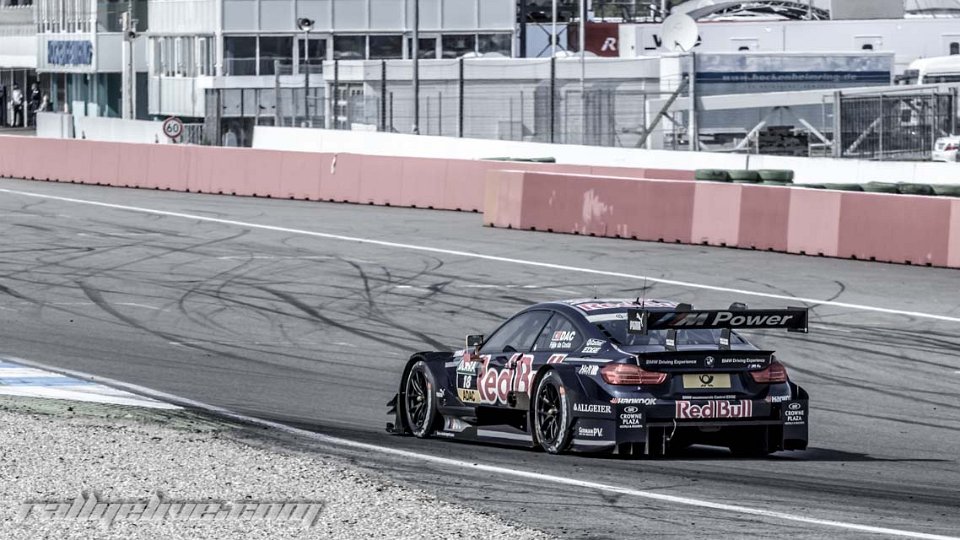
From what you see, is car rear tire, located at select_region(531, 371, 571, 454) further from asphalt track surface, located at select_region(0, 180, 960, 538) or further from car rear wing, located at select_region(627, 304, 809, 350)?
car rear wing, located at select_region(627, 304, 809, 350)

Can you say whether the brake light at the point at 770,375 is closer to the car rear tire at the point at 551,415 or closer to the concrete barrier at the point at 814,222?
the car rear tire at the point at 551,415

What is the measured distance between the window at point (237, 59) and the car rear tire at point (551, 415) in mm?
55855

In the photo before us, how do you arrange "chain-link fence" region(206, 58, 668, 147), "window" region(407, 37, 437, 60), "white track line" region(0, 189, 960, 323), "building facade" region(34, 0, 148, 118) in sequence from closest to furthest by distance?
"white track line" region(0, 189, 960, 323), "chain-link fence" region(206, 58, 668, 147), "window" region(407, 37, 437, 60), "building facade" region(34, 0, 148, 118)

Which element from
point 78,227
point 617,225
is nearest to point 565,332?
point 617,225

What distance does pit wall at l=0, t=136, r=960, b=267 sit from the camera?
2547 cm

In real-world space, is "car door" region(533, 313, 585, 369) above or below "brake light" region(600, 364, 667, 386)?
above

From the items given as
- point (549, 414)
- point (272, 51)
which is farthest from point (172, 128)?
point (549, 414)

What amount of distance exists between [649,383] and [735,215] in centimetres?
1687

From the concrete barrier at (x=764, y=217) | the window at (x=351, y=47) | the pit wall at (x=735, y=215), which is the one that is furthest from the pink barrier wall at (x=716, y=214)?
the window at (x=351, y=47)

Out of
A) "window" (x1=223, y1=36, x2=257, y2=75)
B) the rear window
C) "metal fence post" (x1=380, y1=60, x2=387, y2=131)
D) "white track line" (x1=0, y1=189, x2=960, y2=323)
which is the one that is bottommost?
"white track line" (x1=0, y1=189, x2=960, y2=323)

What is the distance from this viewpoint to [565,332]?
11.7 m

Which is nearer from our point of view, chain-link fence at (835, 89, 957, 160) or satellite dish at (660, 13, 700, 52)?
chain-link fence at (835, 89, 957, 160)

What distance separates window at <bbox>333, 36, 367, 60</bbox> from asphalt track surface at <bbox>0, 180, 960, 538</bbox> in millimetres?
32163

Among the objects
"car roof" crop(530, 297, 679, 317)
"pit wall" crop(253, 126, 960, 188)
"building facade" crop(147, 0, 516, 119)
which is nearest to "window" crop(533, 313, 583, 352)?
"car roof" crop(530, 297, 679, 317)
